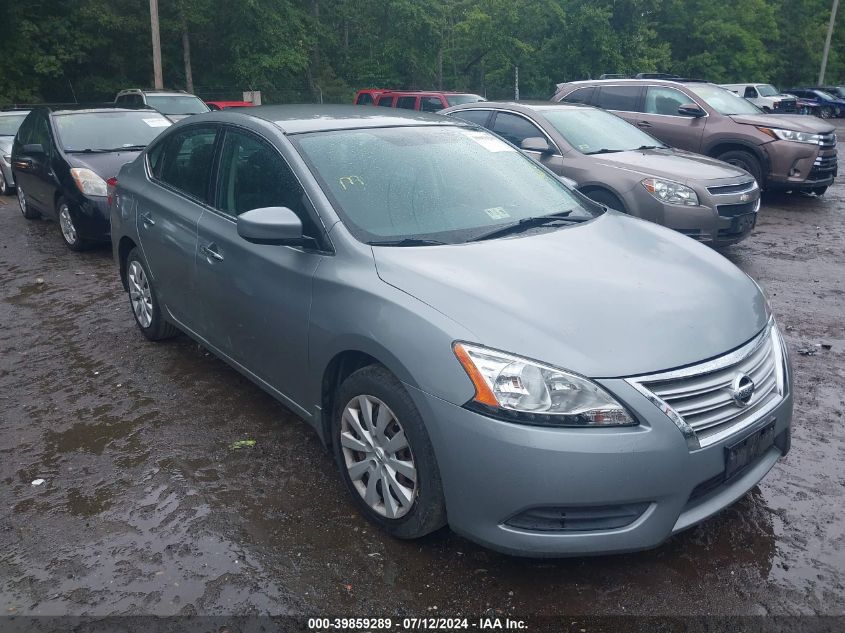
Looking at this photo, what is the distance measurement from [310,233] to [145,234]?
209 centimetres

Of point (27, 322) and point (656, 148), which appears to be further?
point (656, 148)

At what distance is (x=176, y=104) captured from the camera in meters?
17.4

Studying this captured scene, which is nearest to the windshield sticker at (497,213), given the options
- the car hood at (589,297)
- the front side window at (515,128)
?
the car hood at (589,297)

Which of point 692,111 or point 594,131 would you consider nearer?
point 594,131

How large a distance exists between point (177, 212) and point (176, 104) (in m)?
14.2

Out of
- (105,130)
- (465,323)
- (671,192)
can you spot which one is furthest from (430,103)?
(465,323)

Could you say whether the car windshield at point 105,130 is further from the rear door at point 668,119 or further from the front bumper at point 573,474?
the front bumper at point 573,474

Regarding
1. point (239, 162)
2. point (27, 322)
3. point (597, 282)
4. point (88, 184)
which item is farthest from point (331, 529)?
point (88, 184)

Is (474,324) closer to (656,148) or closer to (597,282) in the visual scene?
(597,282)

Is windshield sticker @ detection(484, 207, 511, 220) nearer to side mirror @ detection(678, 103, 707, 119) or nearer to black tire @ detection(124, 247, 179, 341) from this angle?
black tire @ detection(124, 247, 179, 341)

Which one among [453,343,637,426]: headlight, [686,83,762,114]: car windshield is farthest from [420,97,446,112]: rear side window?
[453,343,637,426]: headlight

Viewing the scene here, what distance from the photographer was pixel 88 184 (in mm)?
8195

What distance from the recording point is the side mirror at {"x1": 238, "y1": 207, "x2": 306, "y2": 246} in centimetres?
333

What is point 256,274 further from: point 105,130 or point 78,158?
point 105,130
